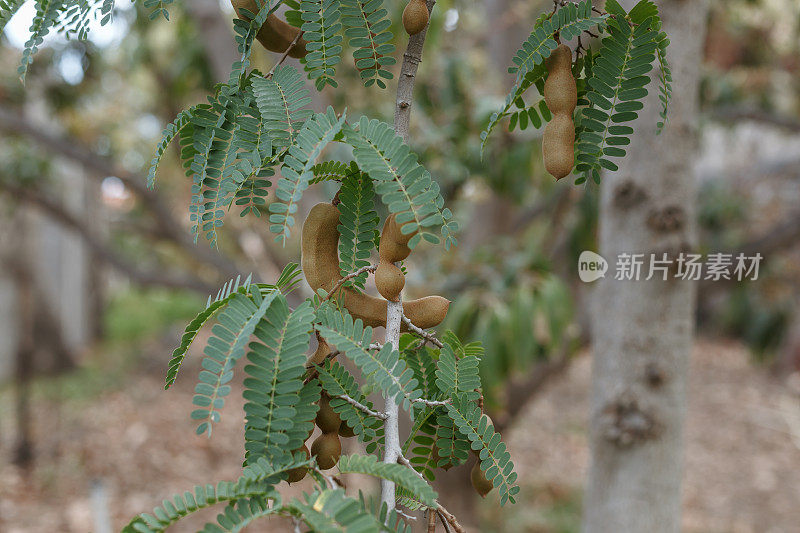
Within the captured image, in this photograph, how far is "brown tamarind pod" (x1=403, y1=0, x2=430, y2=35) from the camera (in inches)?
17.0

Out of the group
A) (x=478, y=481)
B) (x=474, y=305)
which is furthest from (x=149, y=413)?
(x=478, y=481)

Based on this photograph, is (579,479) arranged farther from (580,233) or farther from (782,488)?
(580,233)

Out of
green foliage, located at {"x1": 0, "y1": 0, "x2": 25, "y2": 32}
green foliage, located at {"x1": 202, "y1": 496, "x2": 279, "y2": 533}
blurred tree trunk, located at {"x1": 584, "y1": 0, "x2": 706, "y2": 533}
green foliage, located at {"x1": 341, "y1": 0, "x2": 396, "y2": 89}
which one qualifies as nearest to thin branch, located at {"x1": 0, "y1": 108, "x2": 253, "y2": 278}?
blurred tree trunk, located at {"x1": 584, "y1": 0, "x2": 706, "y2": 533}

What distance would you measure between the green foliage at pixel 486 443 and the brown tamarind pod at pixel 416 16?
0.24 meters

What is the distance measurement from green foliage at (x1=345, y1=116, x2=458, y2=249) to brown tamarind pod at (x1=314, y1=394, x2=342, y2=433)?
12cm

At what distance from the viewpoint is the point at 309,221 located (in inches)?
17.8

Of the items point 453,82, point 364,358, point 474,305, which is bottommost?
point 474,305

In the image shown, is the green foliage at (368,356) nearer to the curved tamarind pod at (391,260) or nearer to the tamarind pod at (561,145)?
the curved tamarind pod at (391,260)

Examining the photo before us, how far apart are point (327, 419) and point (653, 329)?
783mm

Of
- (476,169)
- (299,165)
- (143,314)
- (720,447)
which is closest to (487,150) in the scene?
(476,169)

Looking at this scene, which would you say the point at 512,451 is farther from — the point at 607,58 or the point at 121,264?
the point at 607,58

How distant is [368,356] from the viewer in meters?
0.40

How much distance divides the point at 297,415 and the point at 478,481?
16cm

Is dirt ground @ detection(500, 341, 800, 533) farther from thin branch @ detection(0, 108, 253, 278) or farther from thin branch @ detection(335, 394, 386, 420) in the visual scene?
thin branch @ detection(335, 394, 386, 420)
